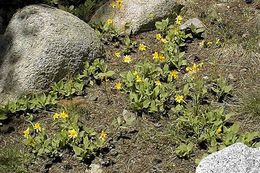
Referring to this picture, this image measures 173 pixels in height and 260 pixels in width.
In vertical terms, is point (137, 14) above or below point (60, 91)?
above

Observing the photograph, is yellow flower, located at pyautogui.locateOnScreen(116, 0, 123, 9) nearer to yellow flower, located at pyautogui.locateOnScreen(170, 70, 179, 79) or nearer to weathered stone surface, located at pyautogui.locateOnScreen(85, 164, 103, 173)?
yellow flower, located at pyautogui.locateOnScreen(170, 70, 179, 79)

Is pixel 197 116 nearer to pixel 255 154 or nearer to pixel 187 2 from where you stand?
pixel 255 154

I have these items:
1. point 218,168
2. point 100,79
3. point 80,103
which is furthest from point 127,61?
point 218,168

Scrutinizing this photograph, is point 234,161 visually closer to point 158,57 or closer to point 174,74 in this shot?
point 174,74

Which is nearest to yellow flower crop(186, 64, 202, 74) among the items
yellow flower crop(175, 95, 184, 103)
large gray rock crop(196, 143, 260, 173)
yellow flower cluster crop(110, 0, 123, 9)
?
yellow flower crop(175, 95, 184, 103)

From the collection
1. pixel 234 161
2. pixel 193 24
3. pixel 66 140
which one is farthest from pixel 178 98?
pixel 193 24

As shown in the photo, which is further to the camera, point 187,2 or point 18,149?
point 187,2

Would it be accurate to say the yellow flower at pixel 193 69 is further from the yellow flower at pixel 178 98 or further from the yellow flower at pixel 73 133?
the yellow flower at pixel 73 133
